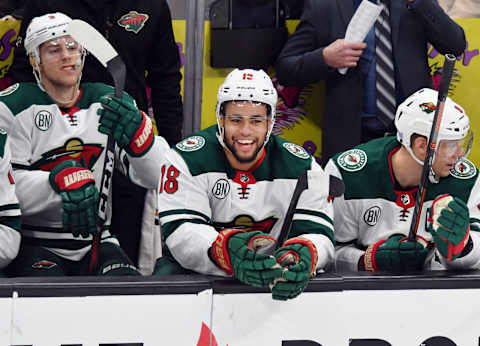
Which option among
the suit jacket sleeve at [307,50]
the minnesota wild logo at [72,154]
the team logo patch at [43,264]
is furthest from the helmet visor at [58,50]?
the suit jacket sleeve at [307,50]

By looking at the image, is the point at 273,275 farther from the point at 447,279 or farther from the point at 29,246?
the point at 29,246

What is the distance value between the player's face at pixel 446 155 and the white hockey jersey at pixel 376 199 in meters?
0.10

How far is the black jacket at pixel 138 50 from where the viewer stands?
3779 mm

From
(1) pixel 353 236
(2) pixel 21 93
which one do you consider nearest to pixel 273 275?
(1) pixel 353 236

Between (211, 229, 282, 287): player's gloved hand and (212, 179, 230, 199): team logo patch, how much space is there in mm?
415

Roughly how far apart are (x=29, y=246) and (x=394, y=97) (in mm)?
2014

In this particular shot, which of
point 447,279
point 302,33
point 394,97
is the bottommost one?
point 447,279

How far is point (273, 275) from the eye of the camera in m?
2.39

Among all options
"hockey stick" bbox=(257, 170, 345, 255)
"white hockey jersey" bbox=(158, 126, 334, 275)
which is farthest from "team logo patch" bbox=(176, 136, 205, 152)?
"hockey stick" bbox=(257, 170, 345, 255)

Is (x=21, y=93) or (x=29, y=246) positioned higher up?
(x=21, y=93)

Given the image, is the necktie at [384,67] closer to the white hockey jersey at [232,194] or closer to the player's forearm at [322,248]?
the white hockey jersey at [232,194]

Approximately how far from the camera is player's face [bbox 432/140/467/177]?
10.6 ft

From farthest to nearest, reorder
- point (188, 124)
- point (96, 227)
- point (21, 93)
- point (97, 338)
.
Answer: point (188, 124)
point (21, 93)
point (96, 227)
point (97, 338)

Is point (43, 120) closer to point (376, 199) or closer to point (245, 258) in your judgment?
point (245, 258)
